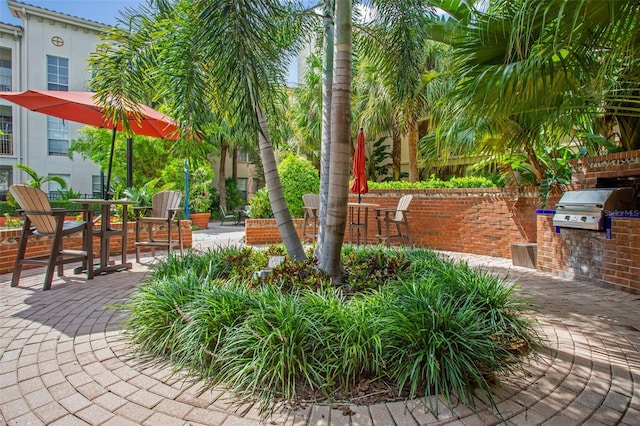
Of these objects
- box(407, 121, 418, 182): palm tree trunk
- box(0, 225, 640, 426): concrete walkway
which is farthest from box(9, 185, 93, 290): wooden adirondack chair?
box(407, 121, 418, 182): palm tree trunk

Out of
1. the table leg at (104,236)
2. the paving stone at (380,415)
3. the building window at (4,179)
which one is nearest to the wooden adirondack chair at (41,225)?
the table leg at (104,236)

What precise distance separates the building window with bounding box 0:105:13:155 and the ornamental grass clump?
725 inches

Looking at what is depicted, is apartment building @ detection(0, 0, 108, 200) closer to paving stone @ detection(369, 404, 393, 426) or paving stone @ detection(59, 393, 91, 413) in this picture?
paving stone @ detection(59, 393, 91, 413)

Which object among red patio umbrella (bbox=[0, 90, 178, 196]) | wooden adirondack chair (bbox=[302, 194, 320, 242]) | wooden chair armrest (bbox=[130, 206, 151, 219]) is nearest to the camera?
red patio umbrella (bbox=[0, 90, 178, 196])

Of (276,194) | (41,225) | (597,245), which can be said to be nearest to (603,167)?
(597,245)

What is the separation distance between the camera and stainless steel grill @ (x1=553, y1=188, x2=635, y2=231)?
4.32 meters

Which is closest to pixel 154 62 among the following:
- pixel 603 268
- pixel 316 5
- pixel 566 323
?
pixel 316 5

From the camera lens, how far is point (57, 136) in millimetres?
16547

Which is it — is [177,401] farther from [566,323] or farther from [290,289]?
[566,323]

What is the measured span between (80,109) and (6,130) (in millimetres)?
15373

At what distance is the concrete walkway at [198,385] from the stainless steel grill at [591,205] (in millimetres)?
1504

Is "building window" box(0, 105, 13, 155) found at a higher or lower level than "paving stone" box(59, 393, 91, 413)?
higher

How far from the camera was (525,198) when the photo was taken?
6395mm

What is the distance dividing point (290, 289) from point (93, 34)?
1992cm
